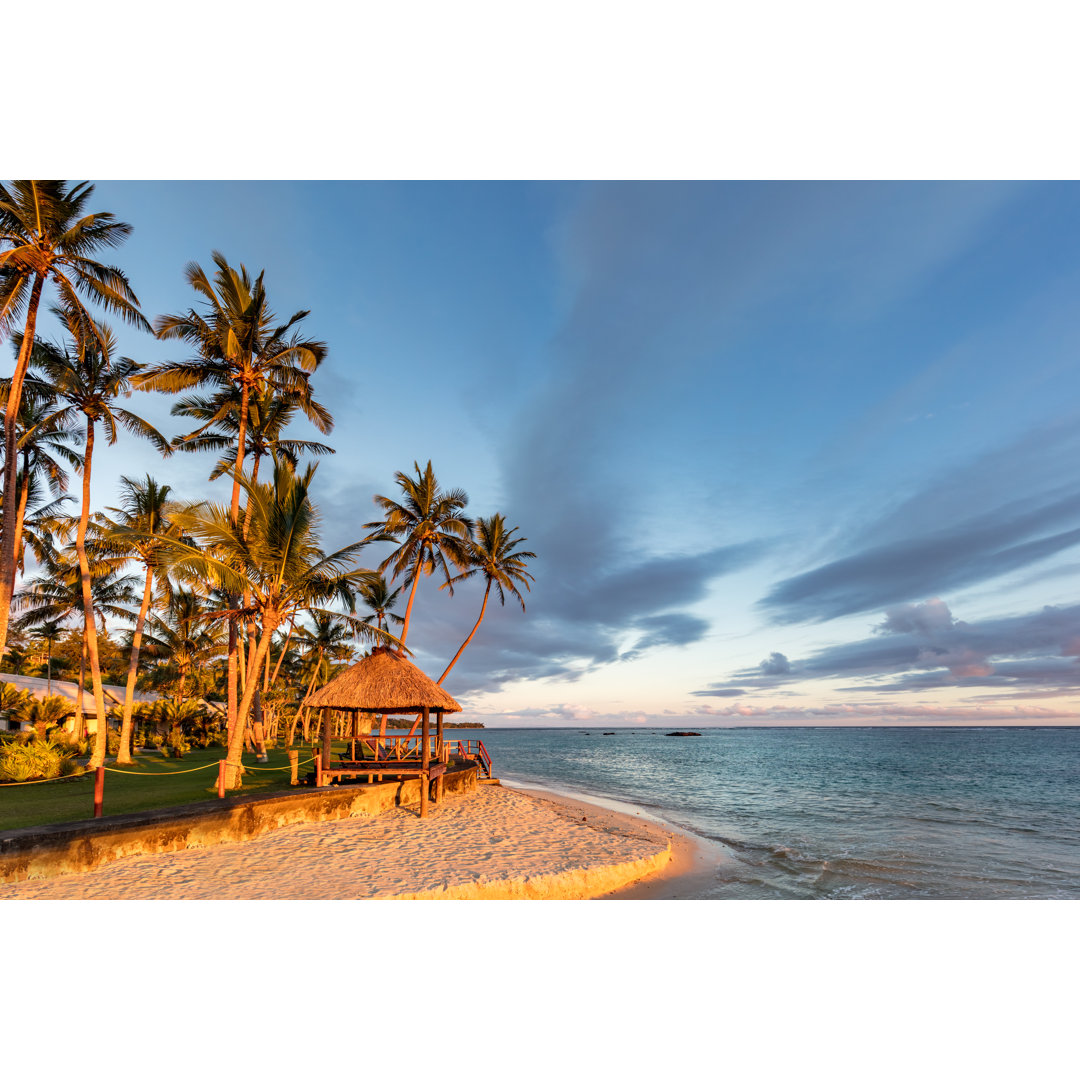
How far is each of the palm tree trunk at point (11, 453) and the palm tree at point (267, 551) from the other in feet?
10.0

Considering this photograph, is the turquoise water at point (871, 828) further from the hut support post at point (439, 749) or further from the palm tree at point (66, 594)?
the palm tree at point (66, 594)

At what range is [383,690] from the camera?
13.6 m

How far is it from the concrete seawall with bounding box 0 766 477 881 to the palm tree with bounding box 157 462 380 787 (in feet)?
9.34

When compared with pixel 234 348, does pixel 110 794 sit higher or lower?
lower

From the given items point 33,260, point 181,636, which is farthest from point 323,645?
point 33,260

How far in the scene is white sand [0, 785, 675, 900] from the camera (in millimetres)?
7100

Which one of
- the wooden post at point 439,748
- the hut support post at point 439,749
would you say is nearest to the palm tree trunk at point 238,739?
the hut support post at point 439,749

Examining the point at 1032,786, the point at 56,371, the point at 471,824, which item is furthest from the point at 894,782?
the point at 56,371

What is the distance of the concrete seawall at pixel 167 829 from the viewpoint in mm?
6949

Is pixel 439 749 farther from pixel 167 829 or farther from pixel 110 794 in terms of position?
pixel 167 829

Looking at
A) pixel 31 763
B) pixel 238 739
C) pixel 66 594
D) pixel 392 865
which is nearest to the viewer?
pixel 392 865

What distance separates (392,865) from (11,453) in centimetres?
1139

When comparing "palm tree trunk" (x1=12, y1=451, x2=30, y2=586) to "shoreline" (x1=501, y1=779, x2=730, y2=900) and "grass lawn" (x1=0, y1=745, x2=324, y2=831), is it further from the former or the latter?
"shoreline" (x1=501, y1=779, x2=730, y2=900)

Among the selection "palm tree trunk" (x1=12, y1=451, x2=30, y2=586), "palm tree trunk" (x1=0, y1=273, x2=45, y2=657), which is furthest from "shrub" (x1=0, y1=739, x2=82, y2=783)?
"palm tree trunk" (x1=12, y1=451, x2=30, y2=586)
